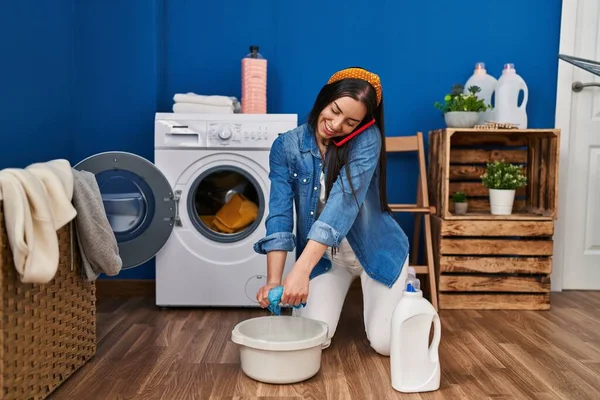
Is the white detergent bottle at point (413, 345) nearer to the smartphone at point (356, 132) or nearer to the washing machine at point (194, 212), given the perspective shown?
the smartphone at point (356, 132)

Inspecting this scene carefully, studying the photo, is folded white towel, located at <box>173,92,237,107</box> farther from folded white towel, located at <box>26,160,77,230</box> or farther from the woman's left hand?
the woman's left hand

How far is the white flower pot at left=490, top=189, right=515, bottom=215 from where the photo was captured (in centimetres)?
271

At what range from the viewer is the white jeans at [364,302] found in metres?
1.96

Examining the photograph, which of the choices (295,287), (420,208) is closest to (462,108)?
(420,208)

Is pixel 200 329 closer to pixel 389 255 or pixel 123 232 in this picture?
pixel 123 232

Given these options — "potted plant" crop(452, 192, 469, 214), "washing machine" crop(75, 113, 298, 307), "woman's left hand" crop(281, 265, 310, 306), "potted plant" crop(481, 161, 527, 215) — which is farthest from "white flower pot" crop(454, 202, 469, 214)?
"woman's left hand" crop(281, 265, 310, 306)

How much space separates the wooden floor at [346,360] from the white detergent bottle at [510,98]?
2.97 feet

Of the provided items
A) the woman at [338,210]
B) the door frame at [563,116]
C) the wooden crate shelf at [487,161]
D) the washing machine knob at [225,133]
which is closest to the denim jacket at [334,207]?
the woman at [338,210]

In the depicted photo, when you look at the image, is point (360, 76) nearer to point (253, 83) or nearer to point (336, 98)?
point (336, 98)

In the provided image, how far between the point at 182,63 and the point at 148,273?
1056 mm

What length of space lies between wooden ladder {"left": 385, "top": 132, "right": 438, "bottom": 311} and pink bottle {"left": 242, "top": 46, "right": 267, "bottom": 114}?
652mm

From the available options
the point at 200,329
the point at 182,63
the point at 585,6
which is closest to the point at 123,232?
the point at 200,329

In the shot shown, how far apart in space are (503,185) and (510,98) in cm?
43

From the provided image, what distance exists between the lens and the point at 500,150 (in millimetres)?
2951
